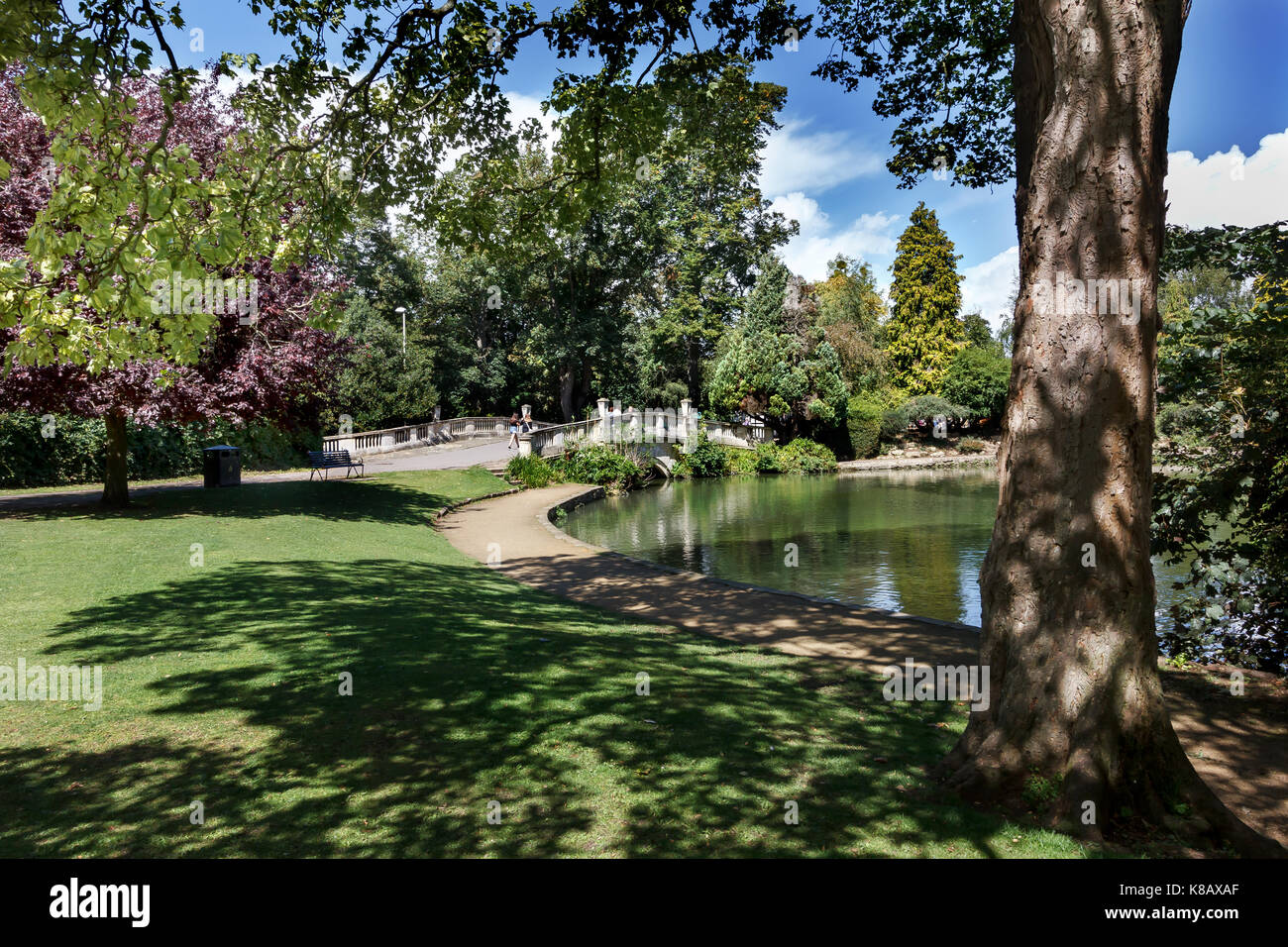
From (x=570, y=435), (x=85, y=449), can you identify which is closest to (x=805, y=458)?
(x=570, y=435)

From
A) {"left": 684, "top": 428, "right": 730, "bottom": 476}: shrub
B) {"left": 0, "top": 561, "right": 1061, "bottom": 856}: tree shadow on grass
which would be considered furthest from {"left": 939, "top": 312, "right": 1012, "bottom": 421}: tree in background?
{"left": 0, "top": 561, "right": 1061, "bottom": 856}: tree shadow on grass

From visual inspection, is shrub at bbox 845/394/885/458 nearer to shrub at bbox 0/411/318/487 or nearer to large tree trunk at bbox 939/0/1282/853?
shrub at bbox 0/411/318/487

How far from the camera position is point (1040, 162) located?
13.9ft

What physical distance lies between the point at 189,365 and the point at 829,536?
15075 millimetres

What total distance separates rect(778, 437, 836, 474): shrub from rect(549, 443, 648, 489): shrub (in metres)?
11.4

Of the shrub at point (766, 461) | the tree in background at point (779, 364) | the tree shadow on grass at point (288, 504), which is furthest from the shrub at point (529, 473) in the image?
the tree in background at point (779, 364)

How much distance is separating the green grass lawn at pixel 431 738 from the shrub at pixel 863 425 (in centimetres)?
3832

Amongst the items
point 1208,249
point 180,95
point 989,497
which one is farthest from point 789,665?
point 989,497

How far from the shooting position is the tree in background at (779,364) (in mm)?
41906

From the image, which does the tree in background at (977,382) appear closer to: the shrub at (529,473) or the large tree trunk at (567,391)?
the large tree trunk at (567,391)

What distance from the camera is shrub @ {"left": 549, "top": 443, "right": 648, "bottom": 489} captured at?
30531mm

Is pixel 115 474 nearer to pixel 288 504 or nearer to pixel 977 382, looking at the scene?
pixel 288 504

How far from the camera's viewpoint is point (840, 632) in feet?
29.6
